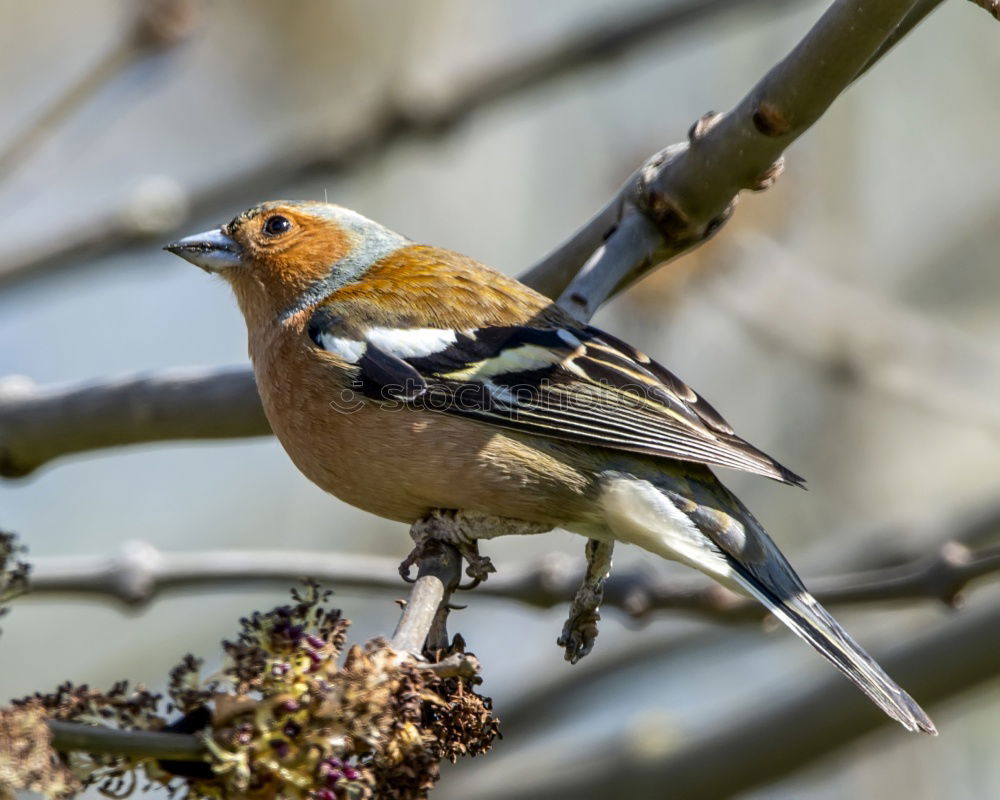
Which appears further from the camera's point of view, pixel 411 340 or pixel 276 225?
pixel 276 225

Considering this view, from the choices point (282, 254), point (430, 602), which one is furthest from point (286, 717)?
point (282, 254)

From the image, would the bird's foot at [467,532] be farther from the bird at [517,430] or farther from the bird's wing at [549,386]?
the bird's wing at [549,386]

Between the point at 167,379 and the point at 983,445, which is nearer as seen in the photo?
the point at 167,379

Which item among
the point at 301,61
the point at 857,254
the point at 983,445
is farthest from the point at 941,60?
the point at 301,61

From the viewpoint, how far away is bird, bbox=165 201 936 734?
435cm

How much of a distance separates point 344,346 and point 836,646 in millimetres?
2147

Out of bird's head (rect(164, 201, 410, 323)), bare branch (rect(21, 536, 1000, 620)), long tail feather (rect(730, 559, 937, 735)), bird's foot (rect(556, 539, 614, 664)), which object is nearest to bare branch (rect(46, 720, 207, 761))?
bird's foot (rect(556, 539, 614, 664))

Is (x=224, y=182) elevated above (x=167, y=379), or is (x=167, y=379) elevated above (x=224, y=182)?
(x=224, y=182)

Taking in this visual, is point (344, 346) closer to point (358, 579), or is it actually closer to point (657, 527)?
point (358, 579)

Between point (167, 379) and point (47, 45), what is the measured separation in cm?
699

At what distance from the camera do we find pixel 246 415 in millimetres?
5055

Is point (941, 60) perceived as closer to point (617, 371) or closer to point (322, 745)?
point (617, 371)

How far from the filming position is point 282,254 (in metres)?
5.50

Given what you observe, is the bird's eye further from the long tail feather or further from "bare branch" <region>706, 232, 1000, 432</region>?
"bare branch" <region>706, 232, 1000, 432</region>
